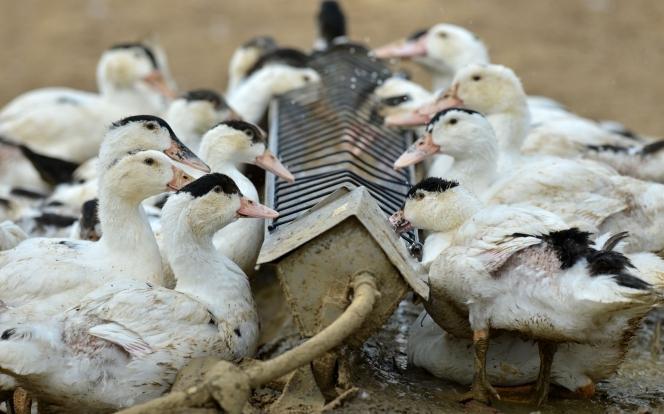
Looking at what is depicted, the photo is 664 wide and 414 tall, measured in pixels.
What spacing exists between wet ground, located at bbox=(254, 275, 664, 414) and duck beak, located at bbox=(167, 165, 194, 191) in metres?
1.09

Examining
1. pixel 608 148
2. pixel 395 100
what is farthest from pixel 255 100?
pixel 608 148

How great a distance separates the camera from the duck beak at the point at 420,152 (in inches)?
260

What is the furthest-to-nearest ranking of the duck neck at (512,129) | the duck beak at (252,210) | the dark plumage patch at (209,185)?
the duck neck at (512,129) → the duck beak at (252,210) → the dark plumage patch at (209,185)

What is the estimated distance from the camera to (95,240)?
6.44 meters

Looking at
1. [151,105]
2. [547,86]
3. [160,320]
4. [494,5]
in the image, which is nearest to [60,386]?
[160,320]

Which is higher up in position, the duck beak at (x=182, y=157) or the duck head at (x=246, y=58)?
the duck beak at (x=182, y=157)

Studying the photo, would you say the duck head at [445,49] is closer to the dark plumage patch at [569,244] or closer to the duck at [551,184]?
the duck at [551,184]

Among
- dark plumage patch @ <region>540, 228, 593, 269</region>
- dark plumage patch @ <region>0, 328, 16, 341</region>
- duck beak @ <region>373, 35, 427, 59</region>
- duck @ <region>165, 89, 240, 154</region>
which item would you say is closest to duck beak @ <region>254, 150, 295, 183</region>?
duck @ <region>165, 89, 240, 154</region>

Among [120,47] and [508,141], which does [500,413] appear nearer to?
[508,141]

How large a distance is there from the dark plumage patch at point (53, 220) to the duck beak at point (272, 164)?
1.40 m

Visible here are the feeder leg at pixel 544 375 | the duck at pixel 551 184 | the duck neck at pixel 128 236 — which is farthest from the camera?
the duck at pixel 551 184

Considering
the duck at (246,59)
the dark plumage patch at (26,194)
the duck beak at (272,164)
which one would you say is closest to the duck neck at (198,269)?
the duck beak at (272,164)

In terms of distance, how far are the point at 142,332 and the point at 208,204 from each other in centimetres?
80

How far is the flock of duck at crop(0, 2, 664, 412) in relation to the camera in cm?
483
